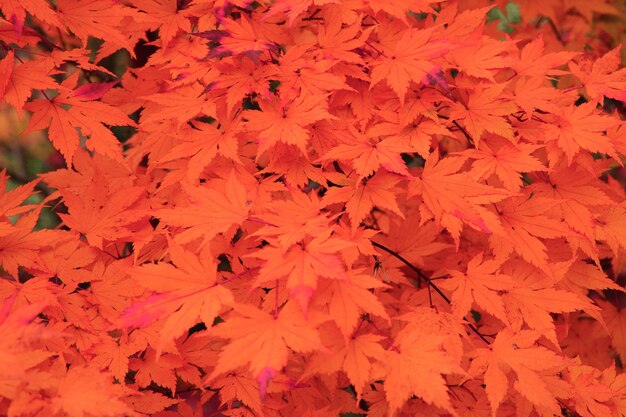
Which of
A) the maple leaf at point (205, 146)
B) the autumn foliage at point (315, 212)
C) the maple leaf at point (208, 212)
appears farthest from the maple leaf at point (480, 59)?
the maple leaf at point (208, 212)

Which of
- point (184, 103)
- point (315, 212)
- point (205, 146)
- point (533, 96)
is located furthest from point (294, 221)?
point (533, 96)

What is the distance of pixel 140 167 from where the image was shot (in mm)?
2344

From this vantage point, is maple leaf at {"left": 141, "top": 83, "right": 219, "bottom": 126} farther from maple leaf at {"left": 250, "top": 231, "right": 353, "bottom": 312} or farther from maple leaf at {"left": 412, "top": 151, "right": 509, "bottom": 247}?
maple leaf at {"left": 412, "top": 151, "right": 509, "bottom": 247}

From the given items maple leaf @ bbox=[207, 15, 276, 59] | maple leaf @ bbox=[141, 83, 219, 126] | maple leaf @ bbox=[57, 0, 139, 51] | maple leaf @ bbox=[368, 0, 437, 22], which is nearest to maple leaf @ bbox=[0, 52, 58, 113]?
maple leaf @ bbox=[57, 0, 139, 51]

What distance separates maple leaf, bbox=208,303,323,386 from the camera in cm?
129

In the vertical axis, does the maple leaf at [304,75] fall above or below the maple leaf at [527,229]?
above

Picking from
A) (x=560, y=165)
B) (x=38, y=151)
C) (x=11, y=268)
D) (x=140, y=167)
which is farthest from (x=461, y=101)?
(x=38, y=151)

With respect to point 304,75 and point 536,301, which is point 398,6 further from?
point 536,301

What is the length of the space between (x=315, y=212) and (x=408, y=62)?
1.90 ft

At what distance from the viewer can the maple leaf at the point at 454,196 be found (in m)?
1.62

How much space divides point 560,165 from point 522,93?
1.04 feet

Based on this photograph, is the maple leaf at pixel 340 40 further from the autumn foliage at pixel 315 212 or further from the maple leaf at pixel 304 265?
the maple leaf at pixel 304 265

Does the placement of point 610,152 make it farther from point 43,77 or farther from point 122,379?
point 43,77

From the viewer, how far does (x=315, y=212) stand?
1.58 m
